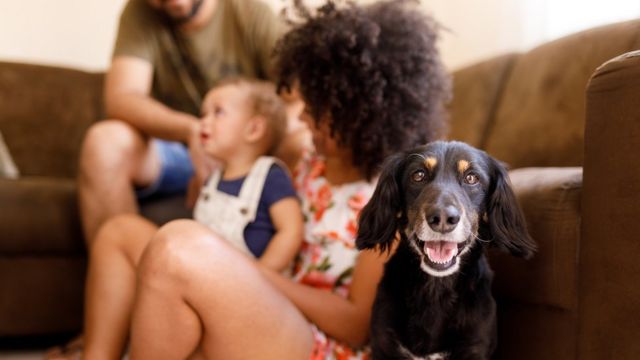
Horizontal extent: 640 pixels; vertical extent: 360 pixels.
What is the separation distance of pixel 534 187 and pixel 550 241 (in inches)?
4.8

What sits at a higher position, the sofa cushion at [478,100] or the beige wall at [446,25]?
the beige wall at [446,25]

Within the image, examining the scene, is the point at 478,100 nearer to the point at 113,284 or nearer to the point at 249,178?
the point at 249,178

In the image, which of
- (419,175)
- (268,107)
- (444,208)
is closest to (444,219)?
(444,208)

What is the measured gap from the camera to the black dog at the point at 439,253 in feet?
3.20

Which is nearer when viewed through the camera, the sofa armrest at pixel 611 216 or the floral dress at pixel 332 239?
the sofa armrest at pixel 611 216

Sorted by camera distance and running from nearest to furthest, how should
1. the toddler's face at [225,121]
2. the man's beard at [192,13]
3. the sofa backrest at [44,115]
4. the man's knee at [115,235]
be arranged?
the man's knee at [115,235]
the toddler's face at [225,121]
the man's beard at [192,13]
the sofa backrest at [44,115]

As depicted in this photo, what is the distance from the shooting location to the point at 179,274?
1.08 meters

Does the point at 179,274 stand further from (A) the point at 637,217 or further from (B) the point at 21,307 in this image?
(B) the point at 21,307

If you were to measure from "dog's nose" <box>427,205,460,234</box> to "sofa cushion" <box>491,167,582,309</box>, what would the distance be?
0.84 feet

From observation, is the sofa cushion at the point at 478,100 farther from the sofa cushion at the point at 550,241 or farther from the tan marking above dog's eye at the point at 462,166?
the tan marking above dog's eye at the point at 462,166

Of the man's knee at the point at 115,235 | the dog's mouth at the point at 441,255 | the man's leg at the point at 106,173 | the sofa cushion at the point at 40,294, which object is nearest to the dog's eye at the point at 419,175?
the dog's mouth at the point at 441,255

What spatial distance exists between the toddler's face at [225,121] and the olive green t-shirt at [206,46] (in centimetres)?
44

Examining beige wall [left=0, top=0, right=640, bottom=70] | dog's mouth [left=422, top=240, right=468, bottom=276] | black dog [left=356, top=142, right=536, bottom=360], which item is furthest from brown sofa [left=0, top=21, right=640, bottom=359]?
beige wall [left=0, top=0, right=640, bottom=70]

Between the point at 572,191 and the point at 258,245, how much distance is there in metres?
0.73
